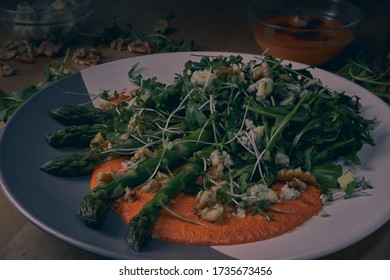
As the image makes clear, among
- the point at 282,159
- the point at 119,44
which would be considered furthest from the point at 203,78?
the point at 119,44

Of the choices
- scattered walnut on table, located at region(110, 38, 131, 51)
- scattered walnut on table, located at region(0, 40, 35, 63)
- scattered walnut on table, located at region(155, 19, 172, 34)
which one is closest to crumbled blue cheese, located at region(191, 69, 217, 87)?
scattered walnut on table, located at region(110, 38, 131, 51)

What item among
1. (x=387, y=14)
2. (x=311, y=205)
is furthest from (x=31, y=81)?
(x=387, y=14)

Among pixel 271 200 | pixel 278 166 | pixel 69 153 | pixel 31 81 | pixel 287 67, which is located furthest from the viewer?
pixel 31 81

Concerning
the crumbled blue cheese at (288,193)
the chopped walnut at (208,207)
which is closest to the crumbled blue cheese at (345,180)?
the crumbled blue cheese at (288,193)

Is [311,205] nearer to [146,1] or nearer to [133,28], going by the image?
[133,28]

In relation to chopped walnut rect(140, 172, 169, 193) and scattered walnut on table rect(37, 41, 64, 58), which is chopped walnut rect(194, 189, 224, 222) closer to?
chopped walnut rect(140, 172, 169, 193)

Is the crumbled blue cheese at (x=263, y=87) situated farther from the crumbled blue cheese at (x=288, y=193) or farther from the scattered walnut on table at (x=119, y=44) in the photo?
the scattered walnut on table at (x=119, y=44)
